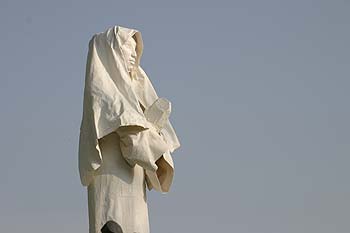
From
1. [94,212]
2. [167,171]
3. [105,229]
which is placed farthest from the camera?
[167,171]

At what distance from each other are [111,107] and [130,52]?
0.85 m

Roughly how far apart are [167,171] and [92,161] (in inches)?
41.1

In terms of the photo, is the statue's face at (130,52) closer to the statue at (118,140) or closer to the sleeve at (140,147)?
the statue at (118,140)

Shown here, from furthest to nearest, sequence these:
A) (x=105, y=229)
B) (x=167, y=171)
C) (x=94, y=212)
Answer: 1. (x=167, y=171)
2. (x=94, y=212)
3. (x=105, y=229)

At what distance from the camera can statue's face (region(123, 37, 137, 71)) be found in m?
10.1

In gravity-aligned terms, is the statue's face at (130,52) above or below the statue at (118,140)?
above

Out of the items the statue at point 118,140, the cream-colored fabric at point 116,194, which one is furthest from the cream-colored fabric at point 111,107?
the cream-colored fabric at point 116,194

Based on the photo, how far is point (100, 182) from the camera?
31.5ft

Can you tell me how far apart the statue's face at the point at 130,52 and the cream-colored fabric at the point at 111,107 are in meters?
0.06

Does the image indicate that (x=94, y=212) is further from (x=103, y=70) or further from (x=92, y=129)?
(x=103, y=70)

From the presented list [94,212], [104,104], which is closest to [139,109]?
[104,104]

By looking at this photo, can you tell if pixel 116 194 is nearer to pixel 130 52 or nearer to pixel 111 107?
pixel 111 107

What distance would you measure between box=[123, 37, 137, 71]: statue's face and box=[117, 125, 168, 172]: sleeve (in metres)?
0.86

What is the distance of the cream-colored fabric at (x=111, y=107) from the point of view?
9.52 m
